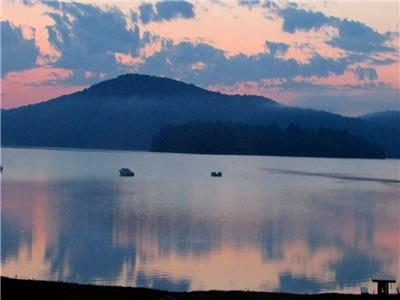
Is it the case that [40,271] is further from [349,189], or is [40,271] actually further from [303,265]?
[349,189]

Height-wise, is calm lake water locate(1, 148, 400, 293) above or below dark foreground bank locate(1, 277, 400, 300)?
above

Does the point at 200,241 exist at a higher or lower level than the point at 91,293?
higher

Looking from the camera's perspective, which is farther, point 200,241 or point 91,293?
point 200,241

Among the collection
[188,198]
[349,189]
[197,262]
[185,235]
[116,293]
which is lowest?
[116,293]

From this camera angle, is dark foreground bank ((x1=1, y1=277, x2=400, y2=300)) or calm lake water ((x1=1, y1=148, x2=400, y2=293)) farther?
calm lake water ((x1=1, y1=148, x2=400, y2=293))

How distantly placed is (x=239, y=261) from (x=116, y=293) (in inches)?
541

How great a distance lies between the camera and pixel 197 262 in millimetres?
29656

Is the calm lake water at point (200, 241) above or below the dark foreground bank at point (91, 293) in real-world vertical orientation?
above

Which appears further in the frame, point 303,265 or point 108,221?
point 108,221

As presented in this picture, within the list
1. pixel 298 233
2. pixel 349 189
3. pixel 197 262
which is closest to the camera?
pixel 197 262

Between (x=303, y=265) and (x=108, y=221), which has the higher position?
(x=108, y=221)

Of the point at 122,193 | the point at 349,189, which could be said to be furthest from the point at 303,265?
the point at 349,189

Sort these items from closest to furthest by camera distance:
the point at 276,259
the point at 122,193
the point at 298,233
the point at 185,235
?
the point at 276,259 → the point at 185,235 → the point at 298,233 → the point at 122,193

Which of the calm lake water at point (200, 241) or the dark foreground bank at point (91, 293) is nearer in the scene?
the dark foreground bank at point (91, 293)
